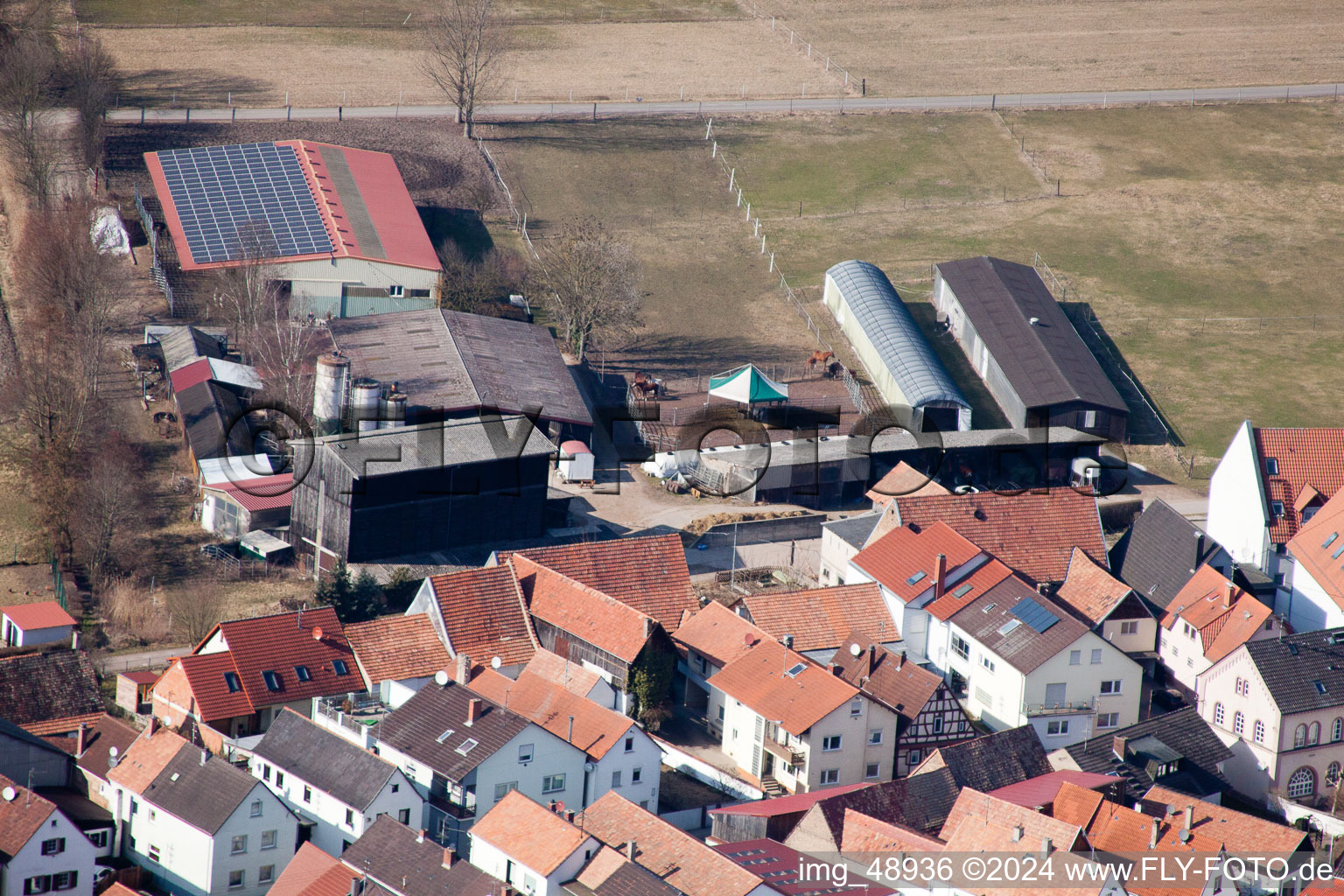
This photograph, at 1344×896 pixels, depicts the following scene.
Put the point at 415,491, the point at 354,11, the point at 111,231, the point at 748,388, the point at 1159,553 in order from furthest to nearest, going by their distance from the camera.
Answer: the point at 354,11, the point at 111,231, the point at 748,388, the point at 1159,553, the point at 415,491

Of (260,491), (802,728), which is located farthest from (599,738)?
(260,491)

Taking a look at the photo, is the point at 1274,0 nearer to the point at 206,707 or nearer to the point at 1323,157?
the point at 1323,157

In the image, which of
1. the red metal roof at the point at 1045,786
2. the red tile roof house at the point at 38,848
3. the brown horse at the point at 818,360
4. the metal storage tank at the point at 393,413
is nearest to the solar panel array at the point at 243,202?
the metal storage tank at the point at 393,413

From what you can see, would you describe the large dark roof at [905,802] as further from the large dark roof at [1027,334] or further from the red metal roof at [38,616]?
the large dark roof at [1027,334]

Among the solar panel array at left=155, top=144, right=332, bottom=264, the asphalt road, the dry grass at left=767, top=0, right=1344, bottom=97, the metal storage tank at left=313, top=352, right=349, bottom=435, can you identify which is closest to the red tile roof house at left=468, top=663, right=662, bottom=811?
the metal storage tank at left=313, top=352, right=349, bottom=435

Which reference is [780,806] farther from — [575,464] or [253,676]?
[575,464]
